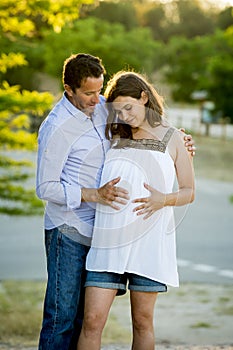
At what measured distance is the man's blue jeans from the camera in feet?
13.7

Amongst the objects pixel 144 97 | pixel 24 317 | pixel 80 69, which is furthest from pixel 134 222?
pixel 24 317

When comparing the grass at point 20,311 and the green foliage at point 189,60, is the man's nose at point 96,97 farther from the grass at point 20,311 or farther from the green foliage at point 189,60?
the green foliage at point 189,60

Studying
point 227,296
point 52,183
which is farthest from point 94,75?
point 227,296

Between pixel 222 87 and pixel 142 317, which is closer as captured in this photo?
pixel 142 317

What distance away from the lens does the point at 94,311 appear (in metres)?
4.09

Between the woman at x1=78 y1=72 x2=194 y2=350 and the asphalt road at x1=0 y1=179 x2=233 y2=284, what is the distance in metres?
8.89

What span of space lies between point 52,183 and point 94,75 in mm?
497

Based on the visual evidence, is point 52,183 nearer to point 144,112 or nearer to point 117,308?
point 144,112

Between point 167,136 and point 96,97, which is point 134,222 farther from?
point 96,97

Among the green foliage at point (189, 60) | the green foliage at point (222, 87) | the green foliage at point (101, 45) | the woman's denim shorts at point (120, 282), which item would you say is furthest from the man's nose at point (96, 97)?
the green foliage at point (189, 60)

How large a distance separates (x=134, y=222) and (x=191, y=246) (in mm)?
12456

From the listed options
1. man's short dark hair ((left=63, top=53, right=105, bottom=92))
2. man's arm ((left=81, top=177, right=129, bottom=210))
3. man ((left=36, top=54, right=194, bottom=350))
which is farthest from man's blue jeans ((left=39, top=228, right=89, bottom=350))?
man's short dark hair ((left=63, top=53, right=105, bottom=92))

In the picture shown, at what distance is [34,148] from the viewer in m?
8.94

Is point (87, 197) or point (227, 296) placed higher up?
point (87, 197)
